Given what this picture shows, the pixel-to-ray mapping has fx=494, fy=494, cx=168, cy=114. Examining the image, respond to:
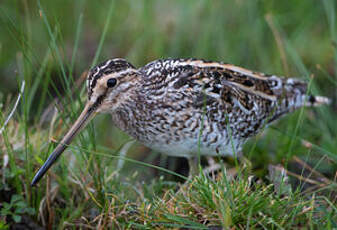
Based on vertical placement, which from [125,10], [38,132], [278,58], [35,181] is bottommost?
[35,181]

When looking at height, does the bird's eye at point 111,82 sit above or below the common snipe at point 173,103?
above

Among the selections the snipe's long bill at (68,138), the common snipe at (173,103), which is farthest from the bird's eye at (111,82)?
the snipe's long bill at (68,138)

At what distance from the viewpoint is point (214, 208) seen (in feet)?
8.75

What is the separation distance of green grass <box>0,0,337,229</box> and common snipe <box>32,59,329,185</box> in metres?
0.19

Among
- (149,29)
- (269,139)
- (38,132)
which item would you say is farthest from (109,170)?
(149,29)

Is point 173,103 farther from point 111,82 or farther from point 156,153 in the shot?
point 156,153

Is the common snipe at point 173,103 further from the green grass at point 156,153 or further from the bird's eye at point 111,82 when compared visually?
the green grass at point 156,153

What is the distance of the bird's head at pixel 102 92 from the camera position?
2.97 metres

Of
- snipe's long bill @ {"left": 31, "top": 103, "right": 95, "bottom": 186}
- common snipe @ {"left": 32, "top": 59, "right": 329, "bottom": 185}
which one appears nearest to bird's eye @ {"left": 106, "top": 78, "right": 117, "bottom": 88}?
common snipe @ {"left": 32, "top": 59, "right": 329, "bottom": 185}

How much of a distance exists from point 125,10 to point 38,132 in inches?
105

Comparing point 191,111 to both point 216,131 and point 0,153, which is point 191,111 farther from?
point 0,153

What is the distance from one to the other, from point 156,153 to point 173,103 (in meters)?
1.64

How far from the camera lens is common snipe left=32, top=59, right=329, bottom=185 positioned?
10.2 ft

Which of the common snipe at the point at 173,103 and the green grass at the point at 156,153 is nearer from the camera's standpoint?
the green grass at the point at 156,153
